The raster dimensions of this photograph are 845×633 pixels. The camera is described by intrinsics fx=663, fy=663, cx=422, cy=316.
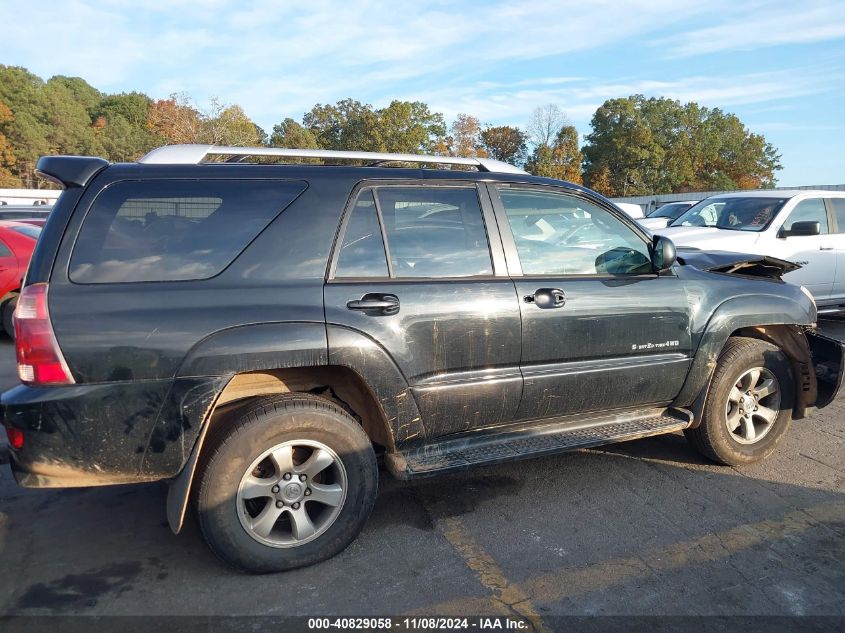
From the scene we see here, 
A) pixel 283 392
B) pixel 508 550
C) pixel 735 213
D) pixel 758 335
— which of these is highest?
pixel 735 213

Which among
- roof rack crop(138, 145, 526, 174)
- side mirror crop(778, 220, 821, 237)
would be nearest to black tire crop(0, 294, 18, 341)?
roof rack crop(138, 145, 526, 174)

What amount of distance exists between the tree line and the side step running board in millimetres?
50199

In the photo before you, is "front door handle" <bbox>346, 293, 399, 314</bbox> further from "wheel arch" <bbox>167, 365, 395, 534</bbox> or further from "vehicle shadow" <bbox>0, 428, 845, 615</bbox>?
"vehicle shadow" <bbox>0, 428, 845, 615</bbox>

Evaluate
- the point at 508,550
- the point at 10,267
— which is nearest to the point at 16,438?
the point at 508,550

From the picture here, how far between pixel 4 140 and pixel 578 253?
220 feet

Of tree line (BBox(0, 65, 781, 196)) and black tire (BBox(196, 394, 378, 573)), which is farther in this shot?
tree line (BBox(0, 65, 781, 196))

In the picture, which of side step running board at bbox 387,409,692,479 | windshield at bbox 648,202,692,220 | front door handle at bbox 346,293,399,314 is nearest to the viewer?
front door handle at bbox 346,293,399,314

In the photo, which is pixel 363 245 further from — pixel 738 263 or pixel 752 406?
pixel 752 406

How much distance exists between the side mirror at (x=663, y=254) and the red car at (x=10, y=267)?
7.63 meters

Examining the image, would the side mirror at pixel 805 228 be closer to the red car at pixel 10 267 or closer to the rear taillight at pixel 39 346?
the rear taillight at pixel 39 346

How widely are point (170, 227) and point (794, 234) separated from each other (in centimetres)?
836

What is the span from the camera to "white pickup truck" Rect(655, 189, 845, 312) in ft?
28.6

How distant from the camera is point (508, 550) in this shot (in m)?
3.38

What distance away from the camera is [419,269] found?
351 cm
